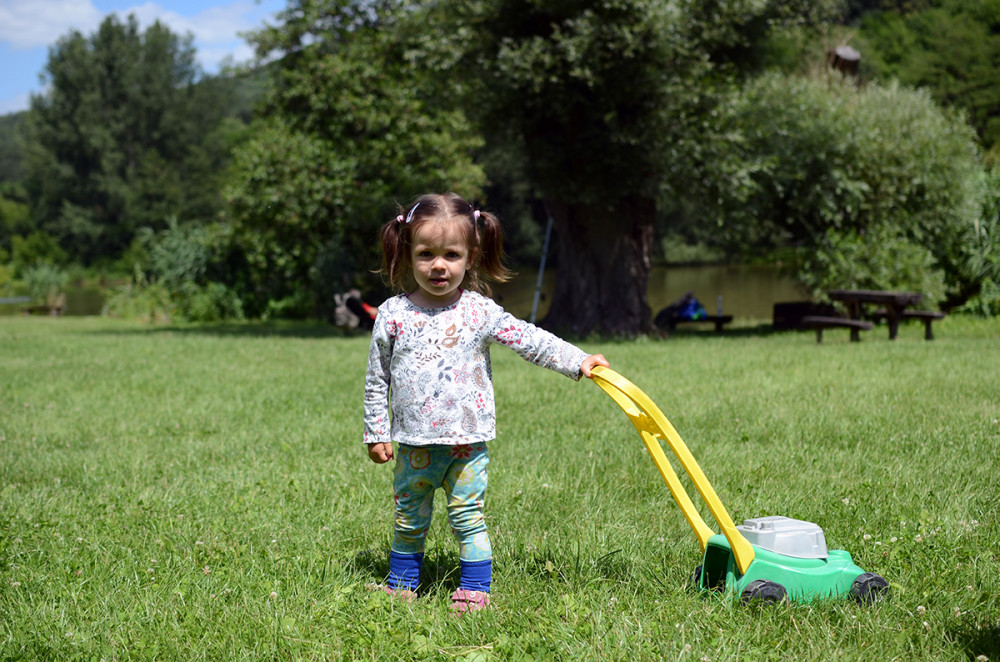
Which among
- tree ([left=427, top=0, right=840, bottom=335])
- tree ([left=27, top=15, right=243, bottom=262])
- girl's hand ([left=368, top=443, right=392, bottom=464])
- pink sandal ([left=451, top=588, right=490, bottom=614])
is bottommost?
pink sandal ([left=451, top=588, right=490, bottom=614])

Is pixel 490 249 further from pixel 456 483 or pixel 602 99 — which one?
pixel 602 99

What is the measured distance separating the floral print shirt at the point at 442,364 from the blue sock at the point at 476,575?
0.49 metres

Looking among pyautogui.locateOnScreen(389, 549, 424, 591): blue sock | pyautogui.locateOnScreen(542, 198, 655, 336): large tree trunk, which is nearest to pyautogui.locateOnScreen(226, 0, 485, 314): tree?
pyautogui.locateOnScreen(542, 198, 655, 336): large tree trunk

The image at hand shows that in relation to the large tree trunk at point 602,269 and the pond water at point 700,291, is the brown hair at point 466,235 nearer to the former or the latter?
the large tree trunk at point 602,269

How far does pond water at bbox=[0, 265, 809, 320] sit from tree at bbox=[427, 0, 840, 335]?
6.92 m

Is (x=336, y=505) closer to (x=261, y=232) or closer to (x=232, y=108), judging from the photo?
(x=261, y=232)

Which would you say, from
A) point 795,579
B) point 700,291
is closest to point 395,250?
point 795,579

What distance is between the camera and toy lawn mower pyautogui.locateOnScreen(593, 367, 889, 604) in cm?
322

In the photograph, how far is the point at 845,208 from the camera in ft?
63.8

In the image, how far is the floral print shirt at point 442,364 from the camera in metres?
3.40

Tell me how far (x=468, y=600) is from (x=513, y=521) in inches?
43.1

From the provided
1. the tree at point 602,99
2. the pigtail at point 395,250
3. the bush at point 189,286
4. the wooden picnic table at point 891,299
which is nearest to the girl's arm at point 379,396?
the pigtail at point 395,250

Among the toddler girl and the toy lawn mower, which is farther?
the toddler girl

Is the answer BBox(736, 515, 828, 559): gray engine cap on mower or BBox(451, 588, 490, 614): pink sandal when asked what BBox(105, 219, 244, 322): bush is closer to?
BBox(451, 588, 490, 614): pink sandal
